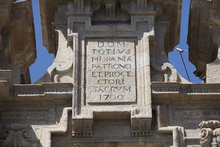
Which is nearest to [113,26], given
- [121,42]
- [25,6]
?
[121,42]

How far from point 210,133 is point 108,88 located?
8.90 ft

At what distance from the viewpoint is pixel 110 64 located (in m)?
24.7

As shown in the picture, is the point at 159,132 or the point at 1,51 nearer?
the point at 159,132

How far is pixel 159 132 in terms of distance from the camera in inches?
925

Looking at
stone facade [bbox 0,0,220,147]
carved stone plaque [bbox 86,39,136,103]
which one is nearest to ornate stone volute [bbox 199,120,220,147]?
stone facade [bbox 0,0,220,147]

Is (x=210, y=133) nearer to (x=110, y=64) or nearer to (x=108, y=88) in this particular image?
(x=108, y=88)

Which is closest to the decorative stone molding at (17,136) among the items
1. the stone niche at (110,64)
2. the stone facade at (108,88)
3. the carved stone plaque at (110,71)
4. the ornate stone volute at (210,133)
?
the stone facade at (108,88)

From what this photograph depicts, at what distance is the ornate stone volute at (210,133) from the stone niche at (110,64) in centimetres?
128

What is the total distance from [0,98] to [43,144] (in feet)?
5.36

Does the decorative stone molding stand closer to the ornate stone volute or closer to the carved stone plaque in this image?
the carved stone plaque

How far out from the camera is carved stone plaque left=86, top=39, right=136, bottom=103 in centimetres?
2398

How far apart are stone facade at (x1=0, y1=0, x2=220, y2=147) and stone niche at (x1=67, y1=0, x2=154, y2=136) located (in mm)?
24

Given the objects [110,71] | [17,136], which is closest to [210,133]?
[110,71]

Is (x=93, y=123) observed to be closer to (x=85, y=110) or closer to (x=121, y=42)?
(x=85, y=110)
